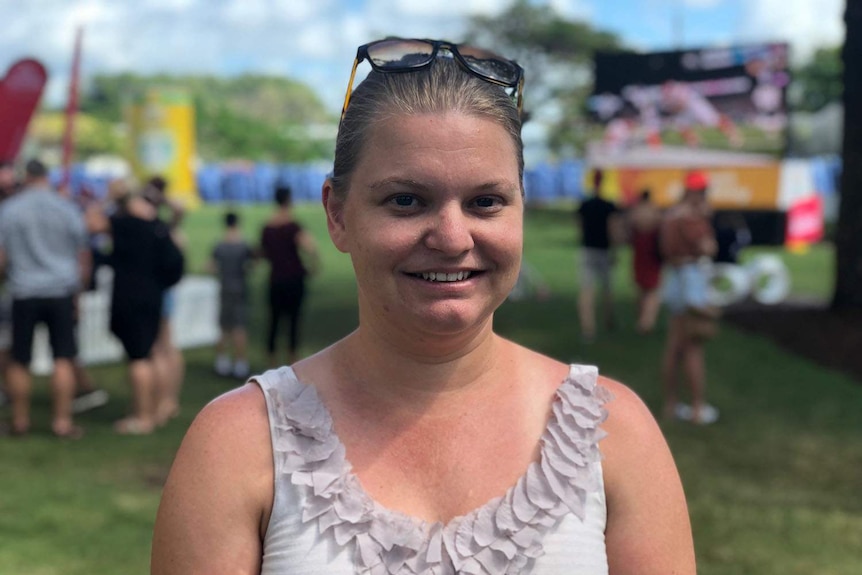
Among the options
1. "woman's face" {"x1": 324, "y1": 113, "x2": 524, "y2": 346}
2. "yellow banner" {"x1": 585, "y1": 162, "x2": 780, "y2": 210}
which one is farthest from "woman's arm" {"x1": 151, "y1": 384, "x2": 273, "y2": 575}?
"yellow banner" {"x1": 585, "y1": 162, "x2": 780, "y2": 210}

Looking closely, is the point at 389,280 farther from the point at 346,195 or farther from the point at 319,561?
the point at 319,561

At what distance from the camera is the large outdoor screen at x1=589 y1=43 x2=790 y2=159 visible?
21.8m

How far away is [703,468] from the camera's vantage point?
689 cm

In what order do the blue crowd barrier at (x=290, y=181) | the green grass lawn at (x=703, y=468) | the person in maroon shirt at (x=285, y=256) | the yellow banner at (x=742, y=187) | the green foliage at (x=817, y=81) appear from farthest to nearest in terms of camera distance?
the green foliage at (x=817, y=81), the blue crowd barrier at (x=290, y=181), the yellow banner at (x=742, y=187), the person in maroon shirt at (x=285, y=256), the green grass lawn at (x=703, y=468)

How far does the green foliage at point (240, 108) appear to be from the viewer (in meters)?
84.8

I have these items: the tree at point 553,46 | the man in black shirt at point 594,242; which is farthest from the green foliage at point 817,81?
the man in black shirt at point 594,242

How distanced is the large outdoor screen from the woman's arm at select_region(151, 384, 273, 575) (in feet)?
69.3

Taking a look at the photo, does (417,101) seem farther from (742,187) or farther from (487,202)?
(742,187)

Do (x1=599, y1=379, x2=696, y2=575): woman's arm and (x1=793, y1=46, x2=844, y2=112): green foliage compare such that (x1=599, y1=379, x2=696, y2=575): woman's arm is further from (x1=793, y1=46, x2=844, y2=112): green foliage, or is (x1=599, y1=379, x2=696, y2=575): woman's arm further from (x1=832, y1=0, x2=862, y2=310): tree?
(x1=793, y1=46, x2=844, y2=112): green foliage

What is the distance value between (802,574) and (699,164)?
19.5m

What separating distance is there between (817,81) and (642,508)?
75.3 metres

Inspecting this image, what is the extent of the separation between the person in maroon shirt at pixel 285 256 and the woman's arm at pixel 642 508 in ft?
24.9

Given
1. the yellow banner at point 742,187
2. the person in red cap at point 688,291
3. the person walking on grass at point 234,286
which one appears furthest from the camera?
the yellow banner at point 742,187

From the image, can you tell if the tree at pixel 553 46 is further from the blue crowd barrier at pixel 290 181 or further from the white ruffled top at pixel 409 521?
the white ruffled top at pixel 409 521
